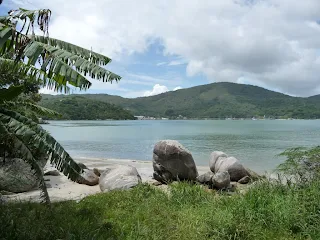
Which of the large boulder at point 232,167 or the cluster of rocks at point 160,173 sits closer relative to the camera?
the cluster of rocks at point 160,173

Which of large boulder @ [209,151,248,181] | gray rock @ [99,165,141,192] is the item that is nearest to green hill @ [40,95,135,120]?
large boulder @ [209,151,248,181]

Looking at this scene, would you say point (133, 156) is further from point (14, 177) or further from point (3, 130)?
point (3, 130)

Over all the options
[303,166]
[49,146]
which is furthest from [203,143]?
[49,146]

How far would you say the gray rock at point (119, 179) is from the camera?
469 inches

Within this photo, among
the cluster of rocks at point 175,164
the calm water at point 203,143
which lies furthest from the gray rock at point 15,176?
the calm water at point 203,143

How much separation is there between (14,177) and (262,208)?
9400mm

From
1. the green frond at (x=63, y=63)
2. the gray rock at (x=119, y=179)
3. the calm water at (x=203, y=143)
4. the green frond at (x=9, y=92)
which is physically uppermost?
the green frond at (x=63, y=63)

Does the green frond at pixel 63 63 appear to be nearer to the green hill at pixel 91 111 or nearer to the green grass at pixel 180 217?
the green grass at pixel 180 217

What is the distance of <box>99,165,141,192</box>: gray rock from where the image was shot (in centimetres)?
1192

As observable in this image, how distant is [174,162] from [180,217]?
774 centimetres

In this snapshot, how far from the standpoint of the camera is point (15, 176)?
Result: 41.1ft

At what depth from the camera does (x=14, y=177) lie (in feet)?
41.1

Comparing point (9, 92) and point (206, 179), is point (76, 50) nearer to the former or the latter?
point (9, 92)

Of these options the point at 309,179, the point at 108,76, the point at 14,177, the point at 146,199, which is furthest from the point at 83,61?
the point at 14,177
